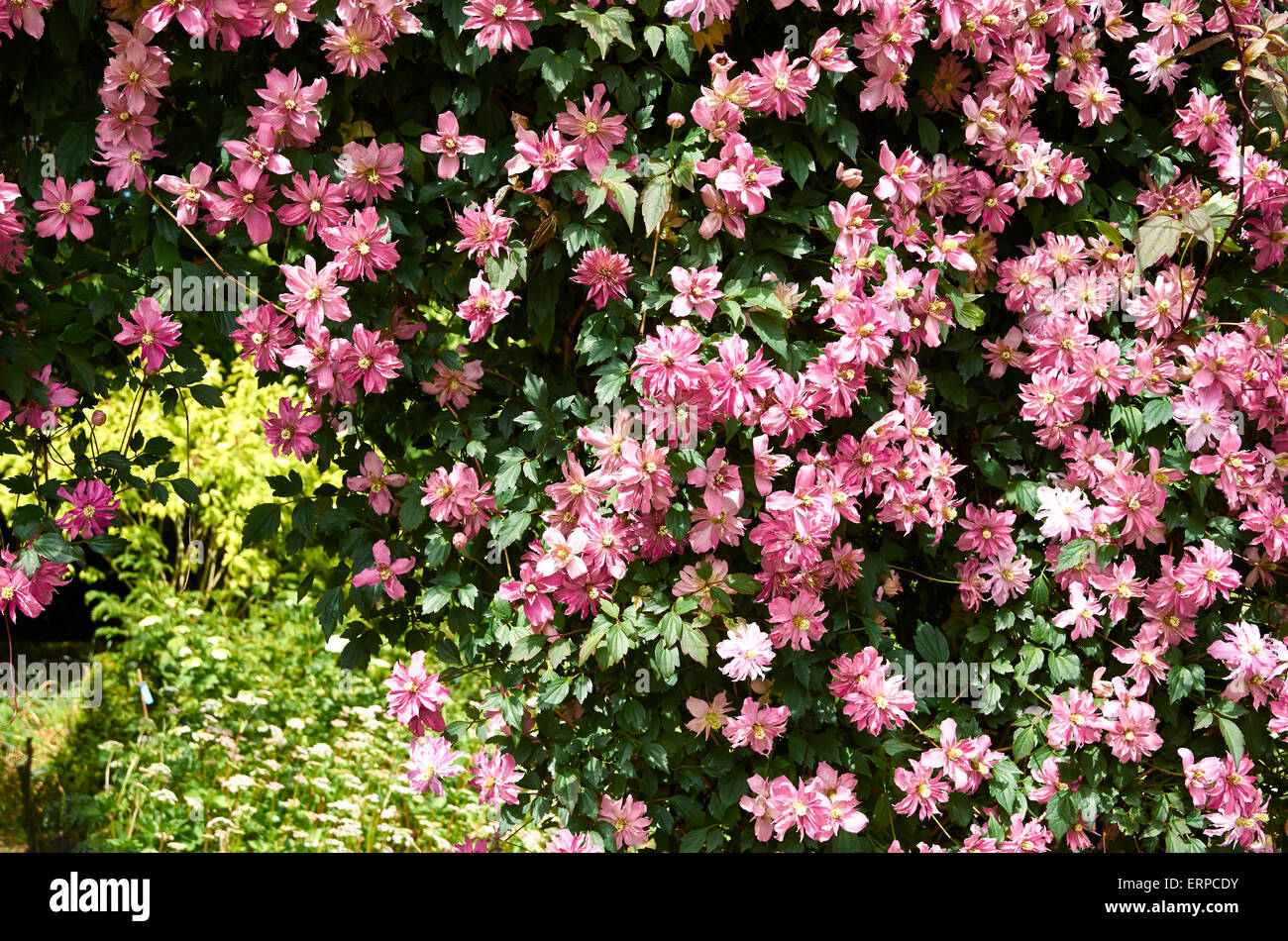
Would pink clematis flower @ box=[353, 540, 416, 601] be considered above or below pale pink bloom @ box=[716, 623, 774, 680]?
above

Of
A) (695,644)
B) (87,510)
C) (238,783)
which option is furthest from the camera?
(238,783)

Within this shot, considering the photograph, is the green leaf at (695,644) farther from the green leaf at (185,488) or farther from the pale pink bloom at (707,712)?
the green leaf at (185,488)

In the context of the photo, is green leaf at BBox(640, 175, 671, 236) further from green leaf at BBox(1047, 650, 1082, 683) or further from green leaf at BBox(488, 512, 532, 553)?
green leaf at BBox(1047, 650, 1082, 683)

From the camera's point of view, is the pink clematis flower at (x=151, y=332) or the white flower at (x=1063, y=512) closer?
the pink clematis flower at (x=151, y=332)

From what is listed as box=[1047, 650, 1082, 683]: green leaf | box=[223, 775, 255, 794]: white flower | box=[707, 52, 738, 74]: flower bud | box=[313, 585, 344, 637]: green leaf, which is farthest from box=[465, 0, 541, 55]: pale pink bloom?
box=[223, 775, 255, 794]: white flower

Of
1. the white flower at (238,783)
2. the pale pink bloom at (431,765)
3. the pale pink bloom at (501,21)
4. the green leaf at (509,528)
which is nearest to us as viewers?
the pale pink bloom at (501,21)

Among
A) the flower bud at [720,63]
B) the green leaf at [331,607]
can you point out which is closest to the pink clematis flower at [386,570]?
the green leaf at [331,607]

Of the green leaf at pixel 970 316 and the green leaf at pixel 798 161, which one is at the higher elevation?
the green leaf at pixel 798 161

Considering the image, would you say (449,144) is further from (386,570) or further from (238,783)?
(238,783)

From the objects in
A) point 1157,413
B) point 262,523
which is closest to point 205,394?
point 262,523

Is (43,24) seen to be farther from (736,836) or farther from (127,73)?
(736,836)

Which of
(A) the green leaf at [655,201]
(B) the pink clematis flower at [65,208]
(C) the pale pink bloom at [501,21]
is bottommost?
(A) the green leaf at [655,201]

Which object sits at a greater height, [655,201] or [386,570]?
[655,201]

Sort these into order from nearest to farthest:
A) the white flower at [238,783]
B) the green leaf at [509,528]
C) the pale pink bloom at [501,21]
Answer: the pale pink bloom at [501,21], the green leaf at [509,528], the white flower at [238,783]
